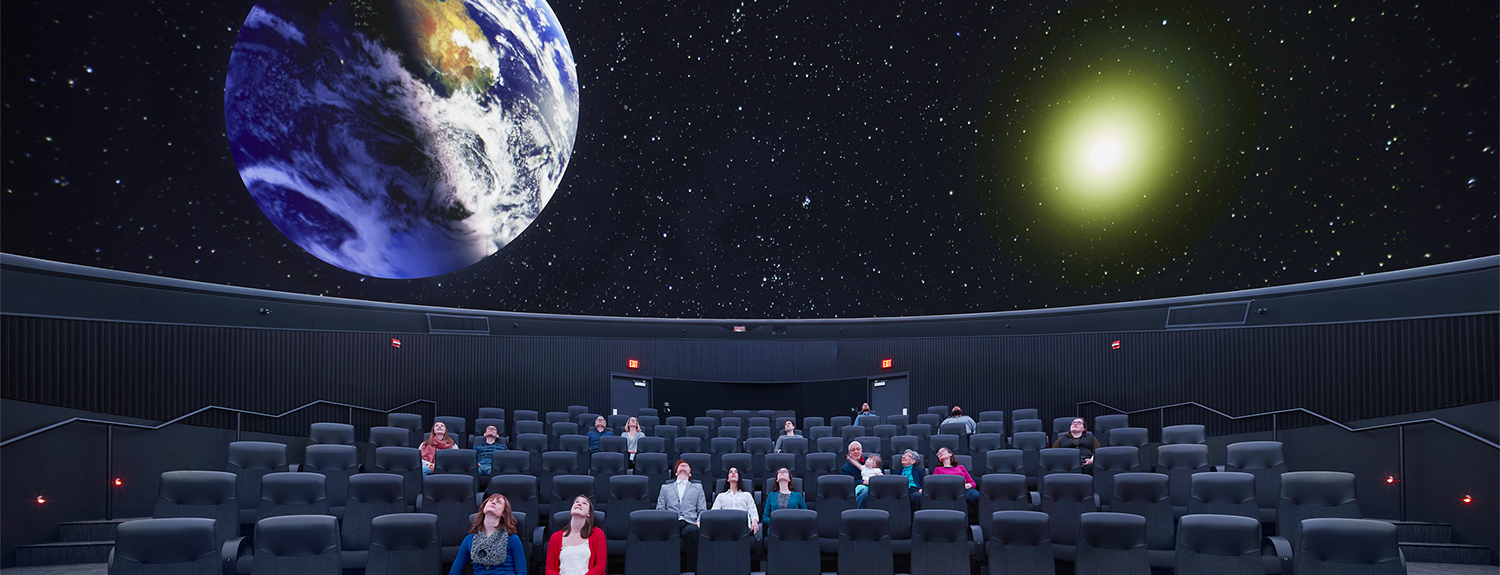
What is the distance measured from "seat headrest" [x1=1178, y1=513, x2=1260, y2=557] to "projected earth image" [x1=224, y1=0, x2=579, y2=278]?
9.05 meters

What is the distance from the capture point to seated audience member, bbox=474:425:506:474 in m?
7.64

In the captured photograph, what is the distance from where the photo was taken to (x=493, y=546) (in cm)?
439

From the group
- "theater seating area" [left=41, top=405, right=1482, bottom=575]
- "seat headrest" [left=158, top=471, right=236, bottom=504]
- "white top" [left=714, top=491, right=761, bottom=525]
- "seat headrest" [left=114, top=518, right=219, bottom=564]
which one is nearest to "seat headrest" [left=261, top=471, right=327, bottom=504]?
"theater seating area" [left=41, top=405, right=1482, bottom=575]

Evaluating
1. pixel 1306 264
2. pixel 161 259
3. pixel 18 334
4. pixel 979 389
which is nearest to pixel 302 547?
pixel 18 334

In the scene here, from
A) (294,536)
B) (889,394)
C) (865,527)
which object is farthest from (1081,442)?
(294,536)

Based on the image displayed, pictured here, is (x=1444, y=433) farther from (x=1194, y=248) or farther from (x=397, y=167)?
(x=397, y=167)

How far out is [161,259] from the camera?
782cm

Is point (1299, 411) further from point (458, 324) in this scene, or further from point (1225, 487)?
Result: point (458, 324)

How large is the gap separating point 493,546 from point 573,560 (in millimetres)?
464

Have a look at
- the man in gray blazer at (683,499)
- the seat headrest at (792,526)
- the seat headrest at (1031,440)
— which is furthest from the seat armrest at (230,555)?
the seat headrest at (1031,440)

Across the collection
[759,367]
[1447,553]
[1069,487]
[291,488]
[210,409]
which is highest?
[759,367]

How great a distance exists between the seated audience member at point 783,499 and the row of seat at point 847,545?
80 cm

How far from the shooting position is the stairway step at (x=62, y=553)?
17.7ft

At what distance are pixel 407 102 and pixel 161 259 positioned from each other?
310 cm
